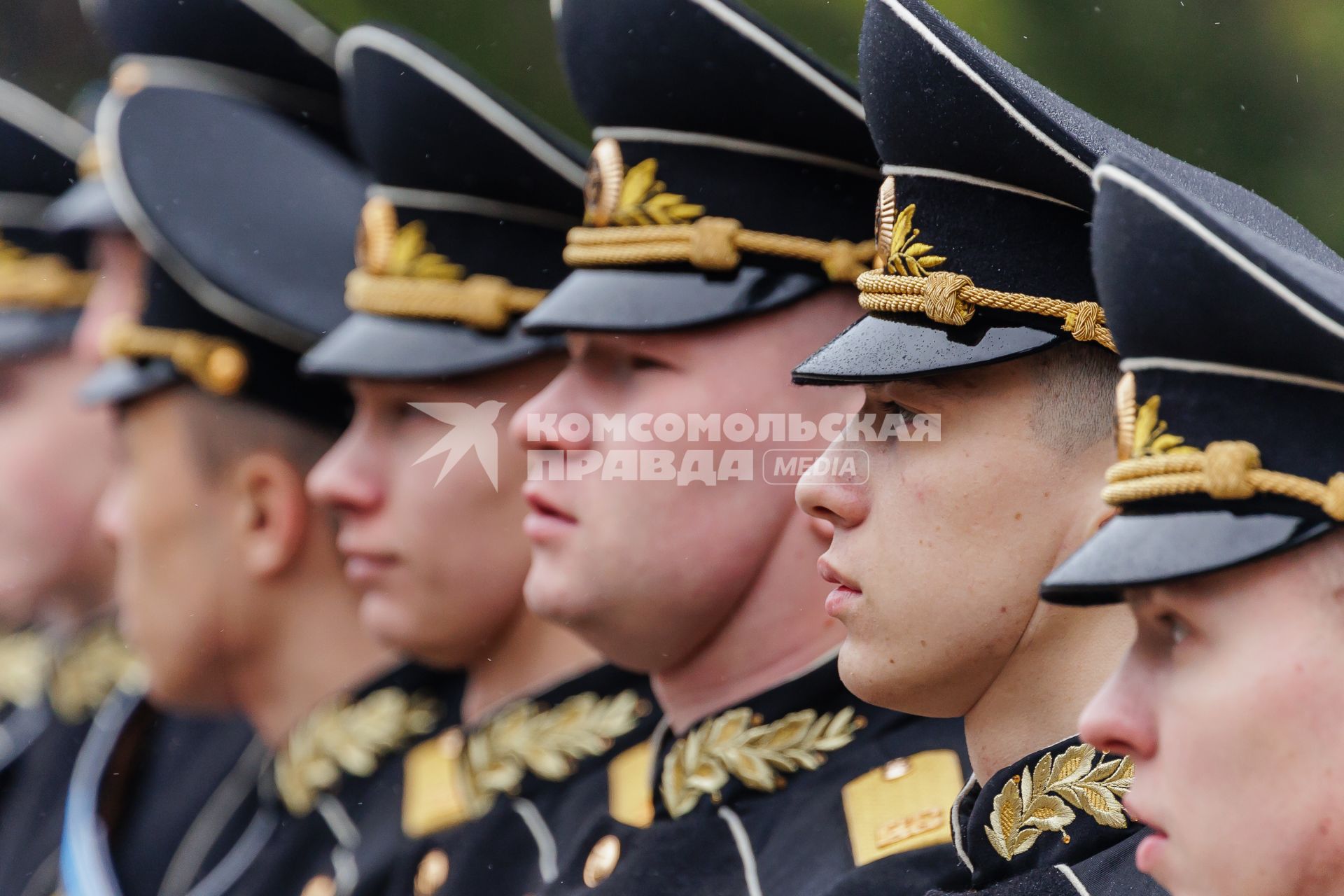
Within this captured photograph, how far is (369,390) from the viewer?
409 centimetres

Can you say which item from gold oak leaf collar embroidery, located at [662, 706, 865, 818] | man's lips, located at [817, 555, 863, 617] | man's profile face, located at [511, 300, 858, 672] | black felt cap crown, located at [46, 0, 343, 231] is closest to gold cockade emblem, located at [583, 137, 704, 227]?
man's profile face, located at [511, 300, 858, 672]

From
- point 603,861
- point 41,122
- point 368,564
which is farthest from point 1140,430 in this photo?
point 41,122

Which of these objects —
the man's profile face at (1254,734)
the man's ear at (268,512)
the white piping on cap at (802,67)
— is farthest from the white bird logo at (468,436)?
the man's profile face at (1254,734)

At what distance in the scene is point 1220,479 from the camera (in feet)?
5.96

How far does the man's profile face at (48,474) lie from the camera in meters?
5.81

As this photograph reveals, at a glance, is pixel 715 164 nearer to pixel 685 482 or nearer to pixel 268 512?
pixel 685 482

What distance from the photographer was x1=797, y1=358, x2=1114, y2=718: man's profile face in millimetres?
2326

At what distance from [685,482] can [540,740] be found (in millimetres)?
1043

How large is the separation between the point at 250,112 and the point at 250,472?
949 millimetres

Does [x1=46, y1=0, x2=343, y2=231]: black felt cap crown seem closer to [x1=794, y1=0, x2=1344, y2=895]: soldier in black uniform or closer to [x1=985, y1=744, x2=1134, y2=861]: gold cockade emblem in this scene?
[x1=794, y1=0, x2=1344, y2=895]: soldier in black uniform

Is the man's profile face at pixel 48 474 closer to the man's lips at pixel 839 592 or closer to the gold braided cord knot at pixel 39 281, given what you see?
the gold braided cord knot at pixel 39 281

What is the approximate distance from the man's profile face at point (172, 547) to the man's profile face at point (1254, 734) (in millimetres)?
3225

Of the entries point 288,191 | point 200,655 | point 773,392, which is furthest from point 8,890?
point 773,392

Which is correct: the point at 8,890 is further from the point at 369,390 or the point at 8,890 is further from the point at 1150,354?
the point at 1150,354
